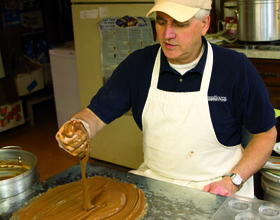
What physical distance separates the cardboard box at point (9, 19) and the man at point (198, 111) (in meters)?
3.04

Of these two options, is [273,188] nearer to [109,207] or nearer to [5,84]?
[109,207]

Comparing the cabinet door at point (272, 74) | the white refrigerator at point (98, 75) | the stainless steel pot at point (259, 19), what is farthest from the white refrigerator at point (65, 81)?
the cabinet door at point (272, 74)

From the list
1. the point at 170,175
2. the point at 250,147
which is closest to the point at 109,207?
the point at 170,175

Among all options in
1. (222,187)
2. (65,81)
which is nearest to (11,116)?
(65,81)

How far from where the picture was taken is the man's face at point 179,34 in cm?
131

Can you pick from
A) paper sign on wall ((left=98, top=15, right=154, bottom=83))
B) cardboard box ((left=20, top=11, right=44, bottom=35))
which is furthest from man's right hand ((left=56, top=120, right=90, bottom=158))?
cardboard box ((left=20, top=11, right=44, bottom=35))

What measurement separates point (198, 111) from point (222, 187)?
0.31 meters

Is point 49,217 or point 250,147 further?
point 250,147

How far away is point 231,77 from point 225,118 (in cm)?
17

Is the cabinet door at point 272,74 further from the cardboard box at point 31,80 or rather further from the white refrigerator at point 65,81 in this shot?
the cardboard box at point 31,80

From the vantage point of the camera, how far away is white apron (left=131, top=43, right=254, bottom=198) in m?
1.34

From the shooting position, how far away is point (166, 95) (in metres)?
1.40

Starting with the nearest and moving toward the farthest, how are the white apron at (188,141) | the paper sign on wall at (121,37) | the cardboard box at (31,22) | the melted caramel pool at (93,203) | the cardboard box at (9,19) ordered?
the melted caramel pool at (93,203)
the white apron at (188,141)
the paper sign on wall at (121,37)
the cardboard box at (9,19)
the cardboard box at (31,22)

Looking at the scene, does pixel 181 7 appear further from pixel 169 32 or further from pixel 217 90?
pixel 217 90
